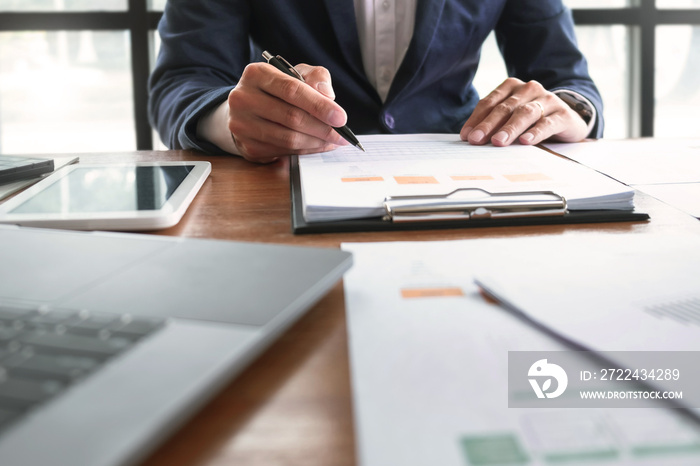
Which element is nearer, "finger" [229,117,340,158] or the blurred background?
"finger" [229,117,340,158]

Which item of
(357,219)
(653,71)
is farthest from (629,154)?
(653,71)

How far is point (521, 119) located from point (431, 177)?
288 mm

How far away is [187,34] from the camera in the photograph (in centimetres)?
102

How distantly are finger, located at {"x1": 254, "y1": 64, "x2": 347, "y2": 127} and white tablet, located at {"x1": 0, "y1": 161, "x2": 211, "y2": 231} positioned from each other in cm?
13

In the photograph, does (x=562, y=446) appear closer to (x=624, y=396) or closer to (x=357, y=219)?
(x=624, y=396)

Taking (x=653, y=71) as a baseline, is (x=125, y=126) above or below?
below

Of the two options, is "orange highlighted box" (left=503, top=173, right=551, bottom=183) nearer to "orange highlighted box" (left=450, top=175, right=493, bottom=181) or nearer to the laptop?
"orange highlighted box" (left=450, top=175, right=493, bottom=181)

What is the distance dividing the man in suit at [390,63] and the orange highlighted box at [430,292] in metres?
0.50

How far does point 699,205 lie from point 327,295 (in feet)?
1.29

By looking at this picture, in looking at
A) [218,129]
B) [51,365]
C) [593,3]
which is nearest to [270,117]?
[218,129]

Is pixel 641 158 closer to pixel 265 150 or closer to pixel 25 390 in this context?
pixel 265 150

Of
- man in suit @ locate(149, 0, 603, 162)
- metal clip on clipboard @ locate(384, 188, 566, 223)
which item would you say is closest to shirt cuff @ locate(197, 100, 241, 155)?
man in suit @ locate(149, 0, 603, 162)

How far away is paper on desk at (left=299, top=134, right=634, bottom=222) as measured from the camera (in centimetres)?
51

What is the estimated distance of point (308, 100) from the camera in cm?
66
